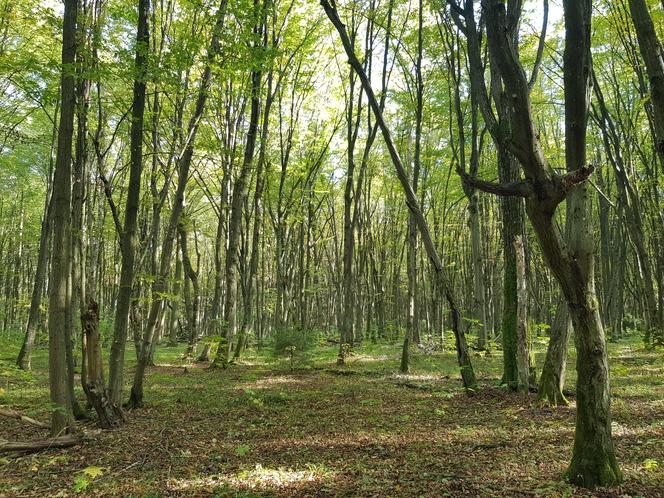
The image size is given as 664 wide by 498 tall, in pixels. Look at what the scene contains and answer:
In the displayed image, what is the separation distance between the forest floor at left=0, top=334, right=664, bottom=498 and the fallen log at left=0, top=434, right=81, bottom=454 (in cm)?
10

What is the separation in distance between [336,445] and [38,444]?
3.89 meters

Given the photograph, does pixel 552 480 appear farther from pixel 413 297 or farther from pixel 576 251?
pixel 413 297

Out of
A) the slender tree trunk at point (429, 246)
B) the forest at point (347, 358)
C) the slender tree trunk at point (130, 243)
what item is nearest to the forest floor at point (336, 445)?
the forest at point (347, 358)

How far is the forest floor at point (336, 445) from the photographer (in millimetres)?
4199

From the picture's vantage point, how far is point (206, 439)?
6.07 metres

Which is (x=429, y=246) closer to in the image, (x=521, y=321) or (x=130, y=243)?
(x=521, y=321)

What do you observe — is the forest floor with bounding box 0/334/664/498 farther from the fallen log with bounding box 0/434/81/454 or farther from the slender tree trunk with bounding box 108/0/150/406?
the slender tree trunk with bounding box 108/0/150/406

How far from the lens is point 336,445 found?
563cm

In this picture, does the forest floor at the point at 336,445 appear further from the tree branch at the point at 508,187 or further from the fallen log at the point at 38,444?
the tree branch at the point at 508,187

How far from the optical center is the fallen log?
522 centimetres

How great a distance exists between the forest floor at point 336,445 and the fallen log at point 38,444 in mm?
102

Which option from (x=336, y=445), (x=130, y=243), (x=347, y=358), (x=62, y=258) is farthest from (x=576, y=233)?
(x=347, y=358)

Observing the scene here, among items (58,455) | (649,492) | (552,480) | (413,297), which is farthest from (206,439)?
(413,297)

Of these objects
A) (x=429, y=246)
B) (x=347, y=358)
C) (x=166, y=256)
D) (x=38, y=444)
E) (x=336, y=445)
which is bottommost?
(x=347, y=358)
